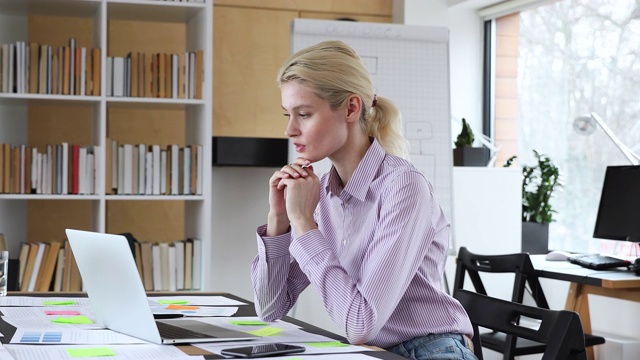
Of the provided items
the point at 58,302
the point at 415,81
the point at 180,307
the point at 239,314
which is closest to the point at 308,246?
the point at 239,314

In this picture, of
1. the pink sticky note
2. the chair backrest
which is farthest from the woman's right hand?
the chair backrest

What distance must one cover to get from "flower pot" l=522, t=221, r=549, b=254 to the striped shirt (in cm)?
315

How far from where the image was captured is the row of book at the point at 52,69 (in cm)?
400

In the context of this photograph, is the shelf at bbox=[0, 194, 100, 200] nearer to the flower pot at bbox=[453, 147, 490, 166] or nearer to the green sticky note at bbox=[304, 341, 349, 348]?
the flower pot at bbox=[453, 147, 490, 166]

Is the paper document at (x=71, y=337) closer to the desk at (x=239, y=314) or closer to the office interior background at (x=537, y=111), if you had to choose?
the desk at (x=239, y=314)

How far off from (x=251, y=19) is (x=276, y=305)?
343cm

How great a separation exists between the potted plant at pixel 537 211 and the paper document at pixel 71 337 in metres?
3.59

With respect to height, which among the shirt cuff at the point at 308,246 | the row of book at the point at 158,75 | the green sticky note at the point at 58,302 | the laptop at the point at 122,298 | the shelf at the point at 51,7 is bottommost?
the green sticky note at the point at 58,302

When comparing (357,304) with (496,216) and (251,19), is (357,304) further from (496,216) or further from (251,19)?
(251,19)

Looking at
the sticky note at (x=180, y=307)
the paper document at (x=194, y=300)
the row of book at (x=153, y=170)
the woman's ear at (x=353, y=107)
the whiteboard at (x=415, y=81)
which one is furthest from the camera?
the whiteboard at (x=415, y=81)

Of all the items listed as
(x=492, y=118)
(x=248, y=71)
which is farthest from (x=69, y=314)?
(x=492, y=118)

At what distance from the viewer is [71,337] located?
5.48 ft

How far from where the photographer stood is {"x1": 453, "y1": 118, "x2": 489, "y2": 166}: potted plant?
4.91 meters

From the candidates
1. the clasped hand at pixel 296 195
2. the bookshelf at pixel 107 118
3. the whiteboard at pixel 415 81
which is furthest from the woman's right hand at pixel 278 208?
the whiteboard at pixel 415 81
